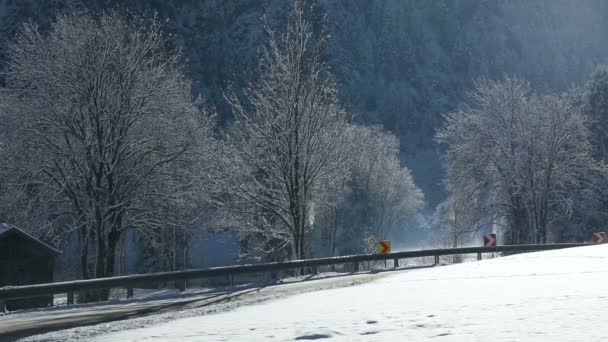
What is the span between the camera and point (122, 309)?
1491cm

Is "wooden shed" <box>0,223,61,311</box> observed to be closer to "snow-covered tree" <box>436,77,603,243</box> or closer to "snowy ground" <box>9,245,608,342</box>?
"snowy ground" <box>9,245,608,342</box>

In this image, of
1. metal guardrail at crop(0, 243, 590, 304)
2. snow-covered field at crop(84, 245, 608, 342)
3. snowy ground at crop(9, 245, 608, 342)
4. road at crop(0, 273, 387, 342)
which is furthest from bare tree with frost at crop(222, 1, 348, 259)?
snow-covered field at crop(84, 245, 608, 342)

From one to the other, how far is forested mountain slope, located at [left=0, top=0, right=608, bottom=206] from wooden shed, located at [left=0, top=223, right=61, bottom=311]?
81.5 metres

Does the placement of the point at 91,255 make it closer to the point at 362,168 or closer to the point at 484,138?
the point at 484,138

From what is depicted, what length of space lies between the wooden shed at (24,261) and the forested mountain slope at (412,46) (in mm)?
81550

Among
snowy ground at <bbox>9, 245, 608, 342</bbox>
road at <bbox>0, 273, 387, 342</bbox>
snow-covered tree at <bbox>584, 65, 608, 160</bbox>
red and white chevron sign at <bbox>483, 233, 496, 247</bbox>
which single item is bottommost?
road at <bbox>0, 273, 387, 342</bbox>

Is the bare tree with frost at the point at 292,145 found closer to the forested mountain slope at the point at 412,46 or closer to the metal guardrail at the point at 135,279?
the metal guardrail at the point at 135,279

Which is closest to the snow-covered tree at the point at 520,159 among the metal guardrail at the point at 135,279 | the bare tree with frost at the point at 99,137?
the metal guardrail at the point at 135,279

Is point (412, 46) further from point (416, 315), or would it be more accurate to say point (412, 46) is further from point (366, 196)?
point (416, 315)

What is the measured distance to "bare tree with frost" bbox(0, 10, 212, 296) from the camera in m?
27.9

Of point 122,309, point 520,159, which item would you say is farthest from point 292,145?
point 520,159

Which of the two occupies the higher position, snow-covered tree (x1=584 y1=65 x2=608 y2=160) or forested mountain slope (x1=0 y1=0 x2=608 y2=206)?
forested mountain slope (x1=0 y1=0 x2=608 y2=206)

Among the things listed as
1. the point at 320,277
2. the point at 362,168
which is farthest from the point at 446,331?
the point at 362,168

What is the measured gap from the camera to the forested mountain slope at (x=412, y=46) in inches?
5007
